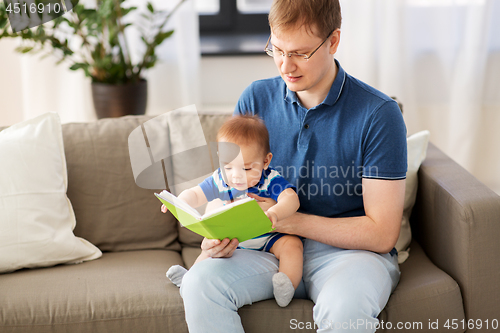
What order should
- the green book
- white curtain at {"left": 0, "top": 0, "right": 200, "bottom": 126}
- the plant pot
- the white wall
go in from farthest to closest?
the white wall → white curtain at {"left": 0, "top": 0, "right": 200, "bottom": 126} → the plant pot → the green book

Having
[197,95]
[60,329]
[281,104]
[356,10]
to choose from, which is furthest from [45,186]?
[356,10]

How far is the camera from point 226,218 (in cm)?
103

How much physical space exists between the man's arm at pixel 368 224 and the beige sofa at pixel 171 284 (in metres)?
0.16

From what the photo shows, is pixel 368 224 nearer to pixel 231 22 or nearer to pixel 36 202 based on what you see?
pixel 36 202

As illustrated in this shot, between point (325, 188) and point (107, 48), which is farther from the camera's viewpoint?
point (107, 48)

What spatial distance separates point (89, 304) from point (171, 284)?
0.23m

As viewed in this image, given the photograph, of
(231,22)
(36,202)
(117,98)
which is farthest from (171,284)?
(231,22)

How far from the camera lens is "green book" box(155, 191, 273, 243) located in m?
0.99

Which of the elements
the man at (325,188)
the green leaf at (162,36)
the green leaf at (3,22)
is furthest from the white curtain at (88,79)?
the man at (325,188)

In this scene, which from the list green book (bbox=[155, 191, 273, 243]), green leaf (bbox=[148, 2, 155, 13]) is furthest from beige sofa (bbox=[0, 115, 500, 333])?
green leaf (bbox=[148, 2, 155, 13])

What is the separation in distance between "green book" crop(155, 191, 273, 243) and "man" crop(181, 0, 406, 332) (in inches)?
3.5

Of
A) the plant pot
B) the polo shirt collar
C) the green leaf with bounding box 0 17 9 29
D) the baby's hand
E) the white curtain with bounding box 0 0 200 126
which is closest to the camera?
the baby's hand

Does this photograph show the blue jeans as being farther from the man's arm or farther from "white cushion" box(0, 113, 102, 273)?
"white cushion" box(0, 113, 102, 273)

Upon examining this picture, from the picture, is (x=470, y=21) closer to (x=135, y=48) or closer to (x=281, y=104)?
(x=281, y=104)
